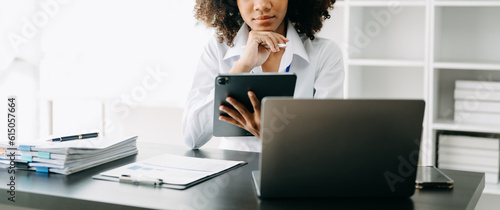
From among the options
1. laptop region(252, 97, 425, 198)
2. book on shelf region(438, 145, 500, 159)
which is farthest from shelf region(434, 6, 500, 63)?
laptop region(252, 97, 425, 198)

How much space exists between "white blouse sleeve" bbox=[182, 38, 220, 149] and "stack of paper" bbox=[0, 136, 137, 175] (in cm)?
40

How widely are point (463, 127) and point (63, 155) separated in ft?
6.79

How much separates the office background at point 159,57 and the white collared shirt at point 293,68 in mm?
826

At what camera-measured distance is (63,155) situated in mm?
1421

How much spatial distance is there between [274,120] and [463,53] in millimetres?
2216

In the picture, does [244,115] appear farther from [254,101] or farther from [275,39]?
[275,39]

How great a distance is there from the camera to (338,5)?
9.78ft

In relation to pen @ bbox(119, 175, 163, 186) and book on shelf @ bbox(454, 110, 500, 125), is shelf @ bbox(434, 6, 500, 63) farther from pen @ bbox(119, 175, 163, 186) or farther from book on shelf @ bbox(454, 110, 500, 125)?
pen @ bbox(119, 175, 163, 186)

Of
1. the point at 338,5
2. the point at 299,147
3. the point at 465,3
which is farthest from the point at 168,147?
the point at 465,3

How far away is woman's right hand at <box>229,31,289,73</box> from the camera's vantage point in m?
1.94

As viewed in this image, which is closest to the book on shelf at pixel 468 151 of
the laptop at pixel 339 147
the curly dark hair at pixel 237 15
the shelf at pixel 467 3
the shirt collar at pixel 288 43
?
the shelf at pixel 467 3

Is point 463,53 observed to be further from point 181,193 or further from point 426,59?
point 181,193

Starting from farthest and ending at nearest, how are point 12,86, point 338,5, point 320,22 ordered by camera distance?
point 12,86
point 338,5
point 320,22

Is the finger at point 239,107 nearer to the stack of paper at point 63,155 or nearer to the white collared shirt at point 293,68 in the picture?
the stack of paper at point 63,155
